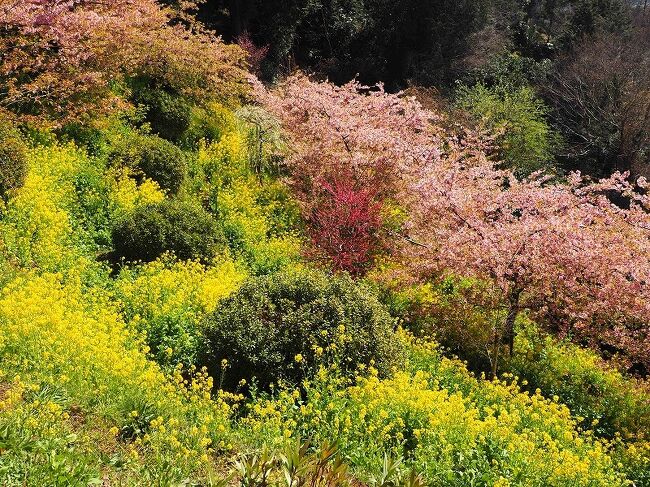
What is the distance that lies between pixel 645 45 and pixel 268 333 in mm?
32993

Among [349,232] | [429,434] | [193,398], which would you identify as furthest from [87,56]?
[429,434]

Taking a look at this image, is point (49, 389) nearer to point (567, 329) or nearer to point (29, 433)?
point (29, 433)

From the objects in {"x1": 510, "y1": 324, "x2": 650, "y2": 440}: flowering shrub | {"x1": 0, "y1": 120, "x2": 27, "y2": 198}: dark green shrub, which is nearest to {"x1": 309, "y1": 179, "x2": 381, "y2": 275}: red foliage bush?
{"x1": 510, "y1": 324, "x2": 650, "y2": 440}: flowering shrub

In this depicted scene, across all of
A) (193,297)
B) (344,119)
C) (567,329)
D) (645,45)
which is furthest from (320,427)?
(645,45)

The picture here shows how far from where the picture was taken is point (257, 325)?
682 cm

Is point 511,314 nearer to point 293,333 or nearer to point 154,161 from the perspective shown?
point 293,333

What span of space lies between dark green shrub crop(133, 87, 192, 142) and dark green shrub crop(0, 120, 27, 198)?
4727 mm

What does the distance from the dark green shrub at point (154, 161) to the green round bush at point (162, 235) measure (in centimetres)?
224

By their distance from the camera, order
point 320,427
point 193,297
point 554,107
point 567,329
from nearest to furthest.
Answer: point 320,427
point 193,297
point 567,329
point 554,107

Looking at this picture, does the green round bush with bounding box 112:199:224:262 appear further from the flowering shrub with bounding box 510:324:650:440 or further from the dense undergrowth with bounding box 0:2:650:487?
the flowering shrub with bounding box 510:324:650:440

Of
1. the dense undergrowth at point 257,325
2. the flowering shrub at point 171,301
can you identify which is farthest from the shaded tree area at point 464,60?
the flowering shrub at point 171,301

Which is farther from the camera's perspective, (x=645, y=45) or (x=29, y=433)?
(x=645, y=45)

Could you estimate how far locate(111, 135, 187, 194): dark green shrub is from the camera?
12.2m

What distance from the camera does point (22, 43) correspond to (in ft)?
34.7
